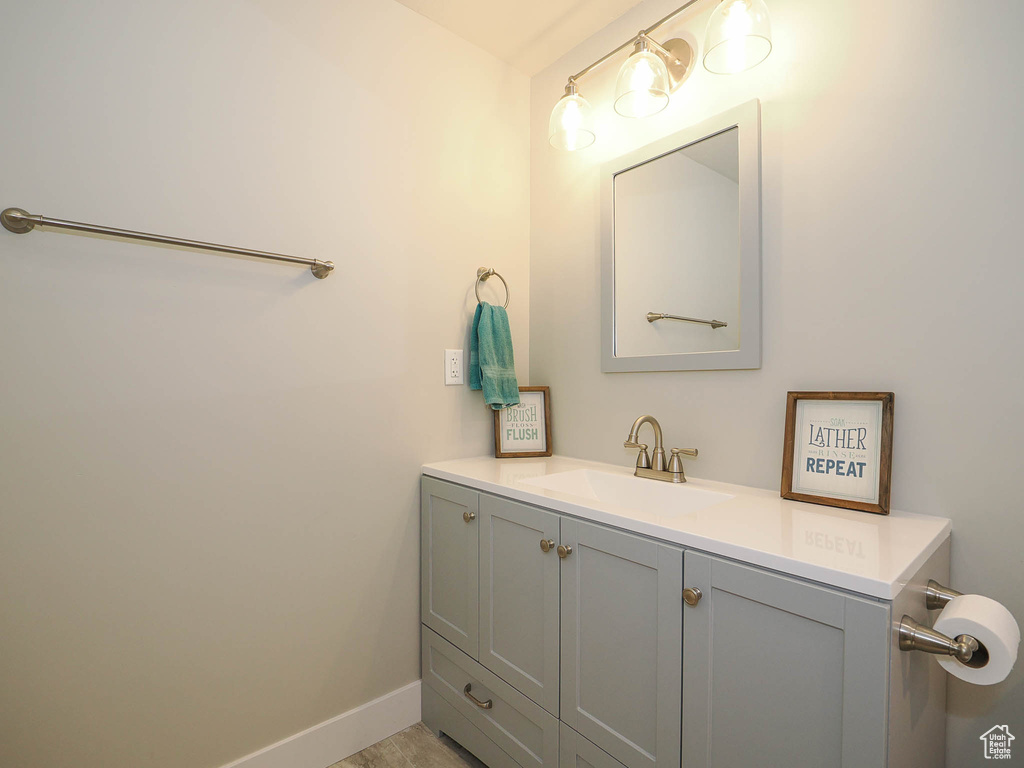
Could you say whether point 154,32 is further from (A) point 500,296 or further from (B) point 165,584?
(B) point 165,584

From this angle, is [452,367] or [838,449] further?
[452,367]

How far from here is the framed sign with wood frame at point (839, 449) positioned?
3.64 ft

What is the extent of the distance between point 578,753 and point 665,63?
1.89m

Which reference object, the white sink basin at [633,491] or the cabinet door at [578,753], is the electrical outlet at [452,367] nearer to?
the white sink basin at [633,491]

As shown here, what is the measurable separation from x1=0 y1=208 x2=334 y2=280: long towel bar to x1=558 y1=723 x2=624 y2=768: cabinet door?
136 centimetres

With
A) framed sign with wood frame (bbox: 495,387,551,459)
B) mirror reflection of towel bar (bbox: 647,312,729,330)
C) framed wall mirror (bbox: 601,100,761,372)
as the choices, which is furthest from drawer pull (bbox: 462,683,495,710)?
mirror reflection of towel bar (bbox: 647,312,729,330)

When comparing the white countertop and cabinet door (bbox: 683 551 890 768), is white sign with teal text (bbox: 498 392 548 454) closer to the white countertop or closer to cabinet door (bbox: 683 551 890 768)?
the white countertop

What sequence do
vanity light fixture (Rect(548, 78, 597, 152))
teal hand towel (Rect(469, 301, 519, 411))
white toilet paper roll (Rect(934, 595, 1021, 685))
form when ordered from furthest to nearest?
1. teal hand towel (Rect(469, 301, 519, 411))
2. vanity light fixture (Rect(548, 78, 597, 152))
3. white toilet paper roll (Rect(934, 595, 1021, 685))

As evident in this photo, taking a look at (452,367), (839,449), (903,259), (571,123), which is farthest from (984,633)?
(571,123)

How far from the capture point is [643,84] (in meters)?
1.40

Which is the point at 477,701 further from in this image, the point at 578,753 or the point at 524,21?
the point at 524,21

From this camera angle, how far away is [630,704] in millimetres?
1055

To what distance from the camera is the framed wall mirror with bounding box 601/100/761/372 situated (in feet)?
4.46

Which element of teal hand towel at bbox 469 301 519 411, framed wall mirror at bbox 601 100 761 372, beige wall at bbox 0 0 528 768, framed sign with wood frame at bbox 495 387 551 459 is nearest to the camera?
beige wall at bbox 0 0 528 768
